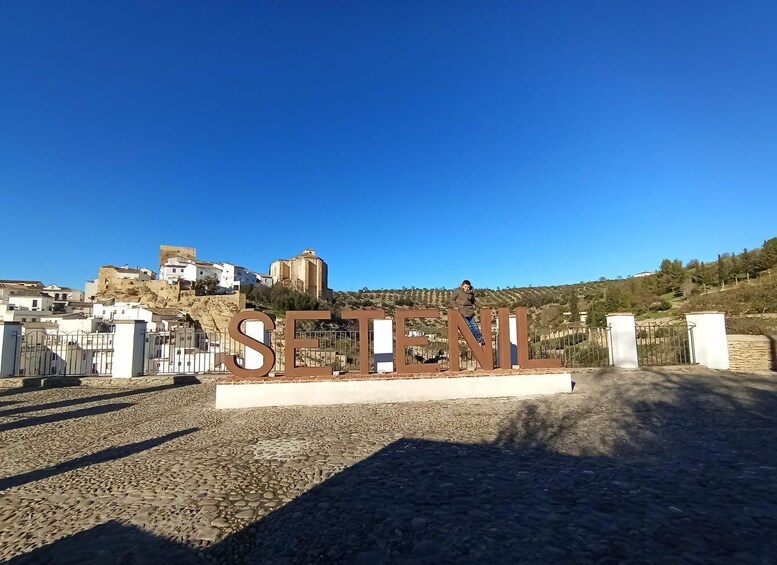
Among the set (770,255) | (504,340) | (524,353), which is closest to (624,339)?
(524,353)

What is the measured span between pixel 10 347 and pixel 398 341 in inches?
466

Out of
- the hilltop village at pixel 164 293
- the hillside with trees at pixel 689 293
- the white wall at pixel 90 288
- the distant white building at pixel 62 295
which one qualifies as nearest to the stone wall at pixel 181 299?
the hilltop village at pixel 164 293

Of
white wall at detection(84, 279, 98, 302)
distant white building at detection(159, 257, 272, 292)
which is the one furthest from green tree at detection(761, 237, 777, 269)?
white wall at detection(84, 279, 98, 302)

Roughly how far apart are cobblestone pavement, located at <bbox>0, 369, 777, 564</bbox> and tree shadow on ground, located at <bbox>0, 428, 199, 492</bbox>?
0.03 metres

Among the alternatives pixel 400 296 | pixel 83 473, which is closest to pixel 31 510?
pixel 83 473

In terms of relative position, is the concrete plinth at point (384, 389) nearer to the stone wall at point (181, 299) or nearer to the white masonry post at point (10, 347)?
the white masonry post at point (10, 347)

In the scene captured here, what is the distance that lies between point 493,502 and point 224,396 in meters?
6.68

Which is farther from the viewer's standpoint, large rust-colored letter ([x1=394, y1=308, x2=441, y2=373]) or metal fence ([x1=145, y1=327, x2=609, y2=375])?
metal fence ([x1=145, y1=327, x2=609, y2=375])

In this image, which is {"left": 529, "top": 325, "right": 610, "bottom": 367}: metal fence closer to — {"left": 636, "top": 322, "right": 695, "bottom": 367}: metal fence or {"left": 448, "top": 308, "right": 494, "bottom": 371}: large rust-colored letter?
{"left": 636, "top": 322, "right": 695, "bottom": 367}: metal fence

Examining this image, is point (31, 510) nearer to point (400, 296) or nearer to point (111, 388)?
point (111, 388)

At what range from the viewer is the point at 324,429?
6.79 metres

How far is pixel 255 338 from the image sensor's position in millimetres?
9992

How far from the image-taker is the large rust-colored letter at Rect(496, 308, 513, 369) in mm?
9805

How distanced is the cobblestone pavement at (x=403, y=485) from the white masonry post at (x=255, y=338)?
7.17 feet
